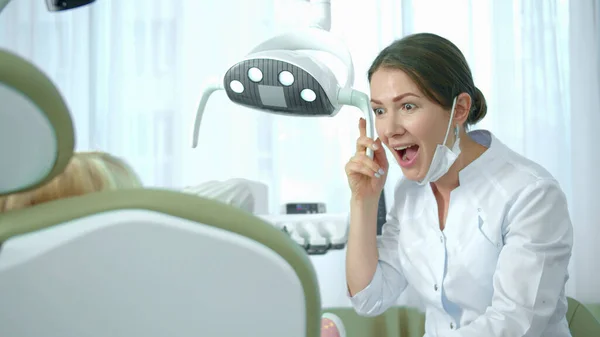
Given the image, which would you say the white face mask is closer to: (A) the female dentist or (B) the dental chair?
(A) the female dentist

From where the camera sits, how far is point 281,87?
1195 mm

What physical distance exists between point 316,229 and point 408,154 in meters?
0.34

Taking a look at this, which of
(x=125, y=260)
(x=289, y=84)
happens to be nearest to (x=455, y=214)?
(x=289, y=84)

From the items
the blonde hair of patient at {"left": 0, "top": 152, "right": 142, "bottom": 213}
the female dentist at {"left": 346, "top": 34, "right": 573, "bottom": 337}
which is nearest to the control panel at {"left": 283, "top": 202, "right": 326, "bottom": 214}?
the female dentist at {"left": 346, "top": 34, "right": 573, "bottom": 337}

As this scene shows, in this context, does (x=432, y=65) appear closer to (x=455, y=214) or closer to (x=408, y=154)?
(x=408, y=154)

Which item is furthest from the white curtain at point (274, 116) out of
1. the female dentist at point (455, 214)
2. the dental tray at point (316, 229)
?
the dental tray at point (316, 229)

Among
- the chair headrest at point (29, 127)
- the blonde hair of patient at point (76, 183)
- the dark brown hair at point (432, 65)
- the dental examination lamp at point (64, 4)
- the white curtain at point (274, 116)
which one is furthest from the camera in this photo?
the white curtain at point (274, 116)

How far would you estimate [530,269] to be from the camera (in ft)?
4.12

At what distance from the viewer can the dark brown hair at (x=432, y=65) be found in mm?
1369

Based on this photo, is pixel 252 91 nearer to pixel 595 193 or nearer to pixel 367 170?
pixel 367 170

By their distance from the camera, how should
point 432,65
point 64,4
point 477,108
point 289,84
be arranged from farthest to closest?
point 477,108
point 432,65
point 289,84
point 64,4

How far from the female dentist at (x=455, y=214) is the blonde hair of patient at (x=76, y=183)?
0.80 metres

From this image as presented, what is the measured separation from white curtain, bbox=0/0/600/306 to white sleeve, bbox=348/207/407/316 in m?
0.84

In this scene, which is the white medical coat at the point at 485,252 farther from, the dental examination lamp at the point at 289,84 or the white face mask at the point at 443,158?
the dental examination lamp at the point at 289,84
